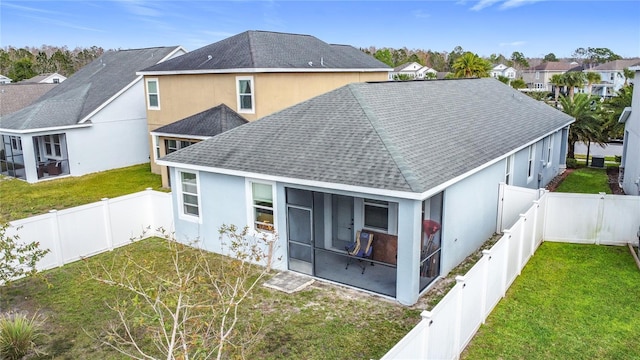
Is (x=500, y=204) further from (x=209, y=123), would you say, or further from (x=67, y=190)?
(x=67, y=190)

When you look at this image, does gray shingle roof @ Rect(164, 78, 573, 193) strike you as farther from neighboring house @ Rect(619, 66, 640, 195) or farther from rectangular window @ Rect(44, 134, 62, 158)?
rectangular window @ Rect(44, 134, 62, 158)

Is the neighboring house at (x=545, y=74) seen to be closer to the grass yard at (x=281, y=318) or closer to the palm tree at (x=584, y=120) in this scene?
the palm tree at (x=584, y=120)

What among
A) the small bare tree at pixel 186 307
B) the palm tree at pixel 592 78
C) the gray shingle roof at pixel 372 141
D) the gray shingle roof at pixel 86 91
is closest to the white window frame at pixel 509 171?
the gray shingle roof at pixel 372 141

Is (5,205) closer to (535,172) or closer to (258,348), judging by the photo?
(258,348)

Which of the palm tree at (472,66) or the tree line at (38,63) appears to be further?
the tree line at (38,63)

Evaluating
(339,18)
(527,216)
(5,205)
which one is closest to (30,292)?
(5,205)

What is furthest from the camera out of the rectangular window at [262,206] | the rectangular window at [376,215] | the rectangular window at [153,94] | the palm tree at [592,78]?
the palm tree at [592,78]

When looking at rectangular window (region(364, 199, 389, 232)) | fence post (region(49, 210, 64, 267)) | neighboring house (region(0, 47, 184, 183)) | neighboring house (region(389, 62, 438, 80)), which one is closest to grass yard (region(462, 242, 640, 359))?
rectangular window (region(364, 199, 389, 232))
